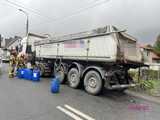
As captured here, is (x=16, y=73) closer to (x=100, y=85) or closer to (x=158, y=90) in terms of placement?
(x=100, y=85)

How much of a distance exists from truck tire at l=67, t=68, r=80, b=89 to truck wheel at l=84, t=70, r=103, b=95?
2.07 ft

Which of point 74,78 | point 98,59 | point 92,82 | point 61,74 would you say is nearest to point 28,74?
point 61,74

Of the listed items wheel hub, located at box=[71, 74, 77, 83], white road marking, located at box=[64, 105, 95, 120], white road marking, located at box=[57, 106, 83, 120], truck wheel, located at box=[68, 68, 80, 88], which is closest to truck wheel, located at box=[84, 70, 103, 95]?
truck wheel, located at box=[68, 68, 80, 88]

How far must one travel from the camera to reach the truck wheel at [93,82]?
792 cm

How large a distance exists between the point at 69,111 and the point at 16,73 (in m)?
8.08

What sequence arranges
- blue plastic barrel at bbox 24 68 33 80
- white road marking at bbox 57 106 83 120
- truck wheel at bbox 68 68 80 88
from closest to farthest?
white road marking at bbox 57 106 83 120, truck wheel at bbox 68 68 80 88, blue plastic barrel at bbox 24 68 33 80

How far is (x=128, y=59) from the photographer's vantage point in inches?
315

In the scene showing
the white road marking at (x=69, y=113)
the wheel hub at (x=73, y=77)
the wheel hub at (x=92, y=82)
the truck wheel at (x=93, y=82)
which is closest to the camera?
the white road marking at (x=69, y=113)

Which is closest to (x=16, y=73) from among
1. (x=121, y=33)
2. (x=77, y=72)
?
(x=77, y=72)

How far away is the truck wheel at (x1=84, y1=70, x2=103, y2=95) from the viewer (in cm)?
792

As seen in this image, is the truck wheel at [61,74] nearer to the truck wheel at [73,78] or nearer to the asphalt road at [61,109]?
the truck wheel at [73,78]

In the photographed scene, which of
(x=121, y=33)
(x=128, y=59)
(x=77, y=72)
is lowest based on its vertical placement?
A: (x=77, y=72)

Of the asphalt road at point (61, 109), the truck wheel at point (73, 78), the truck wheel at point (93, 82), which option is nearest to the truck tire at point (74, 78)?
the truck wheel at point (73, 78)

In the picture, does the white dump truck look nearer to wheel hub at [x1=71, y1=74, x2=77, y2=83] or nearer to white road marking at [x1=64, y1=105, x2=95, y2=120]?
wheel hub at [x1=71, y1=74, x2=77, y2=83]
